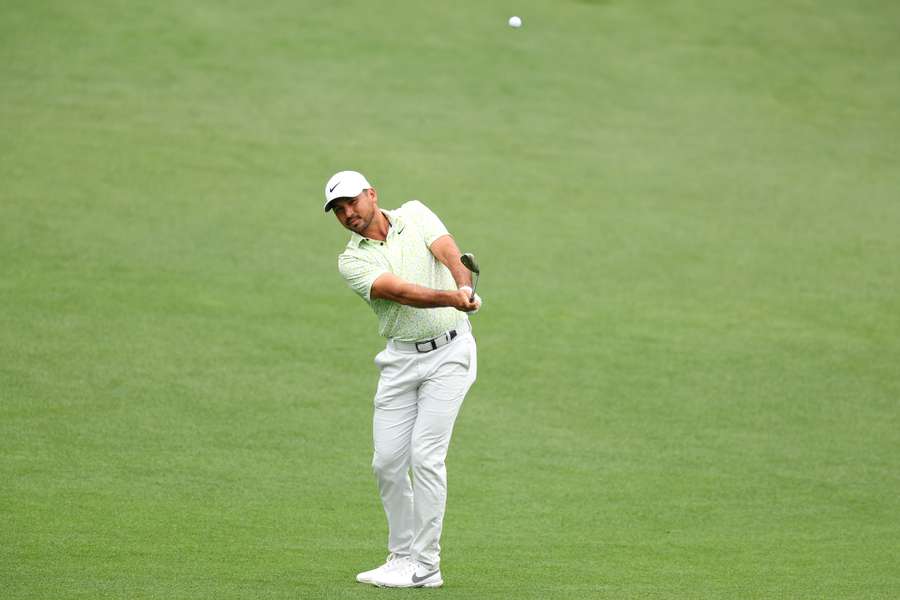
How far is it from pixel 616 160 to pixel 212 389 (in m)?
9.58

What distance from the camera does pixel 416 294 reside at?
7.03 meters

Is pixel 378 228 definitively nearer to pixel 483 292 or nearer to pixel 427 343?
pixel 427 343

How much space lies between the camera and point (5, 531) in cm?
831

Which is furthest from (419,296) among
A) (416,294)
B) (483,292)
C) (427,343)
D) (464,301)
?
(483,292)

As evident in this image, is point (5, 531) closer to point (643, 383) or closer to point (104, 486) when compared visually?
point (104, 486)

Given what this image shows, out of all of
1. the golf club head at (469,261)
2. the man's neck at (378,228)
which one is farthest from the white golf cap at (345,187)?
the golf club head at (469,261)

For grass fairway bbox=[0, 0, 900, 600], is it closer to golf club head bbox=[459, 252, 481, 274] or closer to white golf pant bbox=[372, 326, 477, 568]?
white golf pant bbox=[372, 326, 477, 568]

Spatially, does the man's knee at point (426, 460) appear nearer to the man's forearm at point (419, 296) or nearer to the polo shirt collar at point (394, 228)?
the man's forearm at point (419, 296)

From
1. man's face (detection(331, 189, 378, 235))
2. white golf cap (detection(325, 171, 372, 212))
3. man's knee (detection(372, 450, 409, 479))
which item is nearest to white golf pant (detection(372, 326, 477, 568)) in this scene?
man's knee (detection(372, 450, 409, 479))

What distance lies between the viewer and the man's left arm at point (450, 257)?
727cm

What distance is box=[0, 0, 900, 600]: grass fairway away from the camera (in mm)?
9000

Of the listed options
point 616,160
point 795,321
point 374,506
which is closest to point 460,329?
point 374,506

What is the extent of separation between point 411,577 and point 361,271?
1857mm

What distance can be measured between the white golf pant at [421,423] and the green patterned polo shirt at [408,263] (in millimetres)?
150
